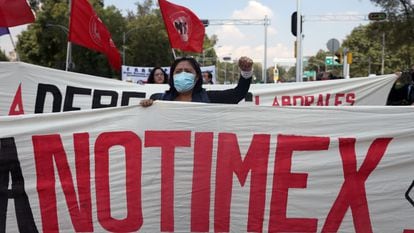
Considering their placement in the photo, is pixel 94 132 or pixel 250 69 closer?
pixel 94 132

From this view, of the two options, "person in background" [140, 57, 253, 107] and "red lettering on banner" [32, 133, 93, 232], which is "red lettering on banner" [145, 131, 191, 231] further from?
"person in background" [140, 57, 253, 107]

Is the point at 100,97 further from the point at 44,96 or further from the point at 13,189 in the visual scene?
the point at 13,189

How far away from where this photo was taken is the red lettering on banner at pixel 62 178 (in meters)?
3.64

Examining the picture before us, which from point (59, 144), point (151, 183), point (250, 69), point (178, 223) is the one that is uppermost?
point (250, 69)

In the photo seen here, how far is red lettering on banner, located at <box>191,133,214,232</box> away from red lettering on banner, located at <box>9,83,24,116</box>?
3.26 m

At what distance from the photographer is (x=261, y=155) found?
3.71m

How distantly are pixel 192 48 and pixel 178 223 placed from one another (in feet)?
23.1

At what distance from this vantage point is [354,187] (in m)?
3.68

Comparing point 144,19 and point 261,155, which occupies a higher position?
point 144,19

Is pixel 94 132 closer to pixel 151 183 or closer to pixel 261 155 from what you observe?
pixel 151 183

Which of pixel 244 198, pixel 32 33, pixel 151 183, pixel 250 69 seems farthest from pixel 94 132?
pixel 32 33

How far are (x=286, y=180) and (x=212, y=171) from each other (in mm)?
453

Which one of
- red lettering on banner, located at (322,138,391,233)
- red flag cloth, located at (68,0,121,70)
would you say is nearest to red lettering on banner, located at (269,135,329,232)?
red lettering on banner, located at (322,138,391,233)

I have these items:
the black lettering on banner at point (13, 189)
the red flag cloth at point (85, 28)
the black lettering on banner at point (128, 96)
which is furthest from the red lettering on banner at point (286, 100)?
the black lettering on banner at point (13, 189)
